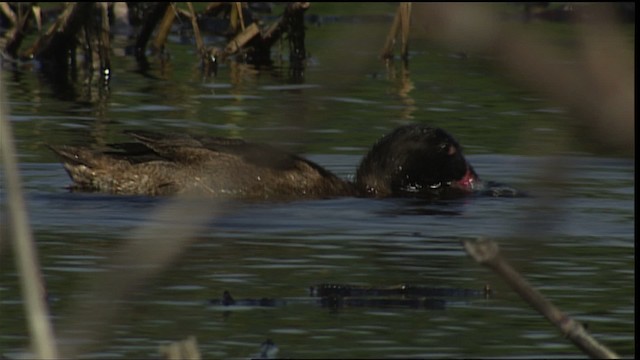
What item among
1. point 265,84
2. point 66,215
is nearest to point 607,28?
point 66,215

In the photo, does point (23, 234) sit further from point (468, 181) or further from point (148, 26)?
point (148, 26)

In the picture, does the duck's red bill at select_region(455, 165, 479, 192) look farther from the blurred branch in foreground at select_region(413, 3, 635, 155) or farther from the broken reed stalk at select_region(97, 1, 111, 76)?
the blurred branch in foreground at select_region(413, 3, 635, 155)

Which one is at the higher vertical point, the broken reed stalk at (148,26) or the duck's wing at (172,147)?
the duck's wing at (172,147)

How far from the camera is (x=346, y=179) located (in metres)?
10.5

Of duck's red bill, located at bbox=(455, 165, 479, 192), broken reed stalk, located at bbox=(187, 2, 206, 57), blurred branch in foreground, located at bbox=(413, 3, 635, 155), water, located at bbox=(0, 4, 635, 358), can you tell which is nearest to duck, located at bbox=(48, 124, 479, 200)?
duck's red bill, located at bbox=(455, 165, 479, 192)

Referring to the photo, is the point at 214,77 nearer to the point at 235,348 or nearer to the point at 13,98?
the point at 13,98

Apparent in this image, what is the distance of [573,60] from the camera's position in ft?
5.78

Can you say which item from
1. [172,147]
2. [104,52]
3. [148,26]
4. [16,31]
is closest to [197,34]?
[104,52]

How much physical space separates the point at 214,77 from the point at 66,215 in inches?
324

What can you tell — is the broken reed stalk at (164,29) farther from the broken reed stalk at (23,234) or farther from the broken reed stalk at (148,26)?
the broken reed stalk at (23,234)

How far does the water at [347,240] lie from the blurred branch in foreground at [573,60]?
0.11 feet

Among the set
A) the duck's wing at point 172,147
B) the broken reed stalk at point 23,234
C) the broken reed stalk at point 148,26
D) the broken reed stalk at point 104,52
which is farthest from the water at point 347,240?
the broken reed stalk at point 148,26

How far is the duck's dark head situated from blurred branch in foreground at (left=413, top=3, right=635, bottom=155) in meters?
8.43

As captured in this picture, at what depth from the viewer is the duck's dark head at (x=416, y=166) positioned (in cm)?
1030
